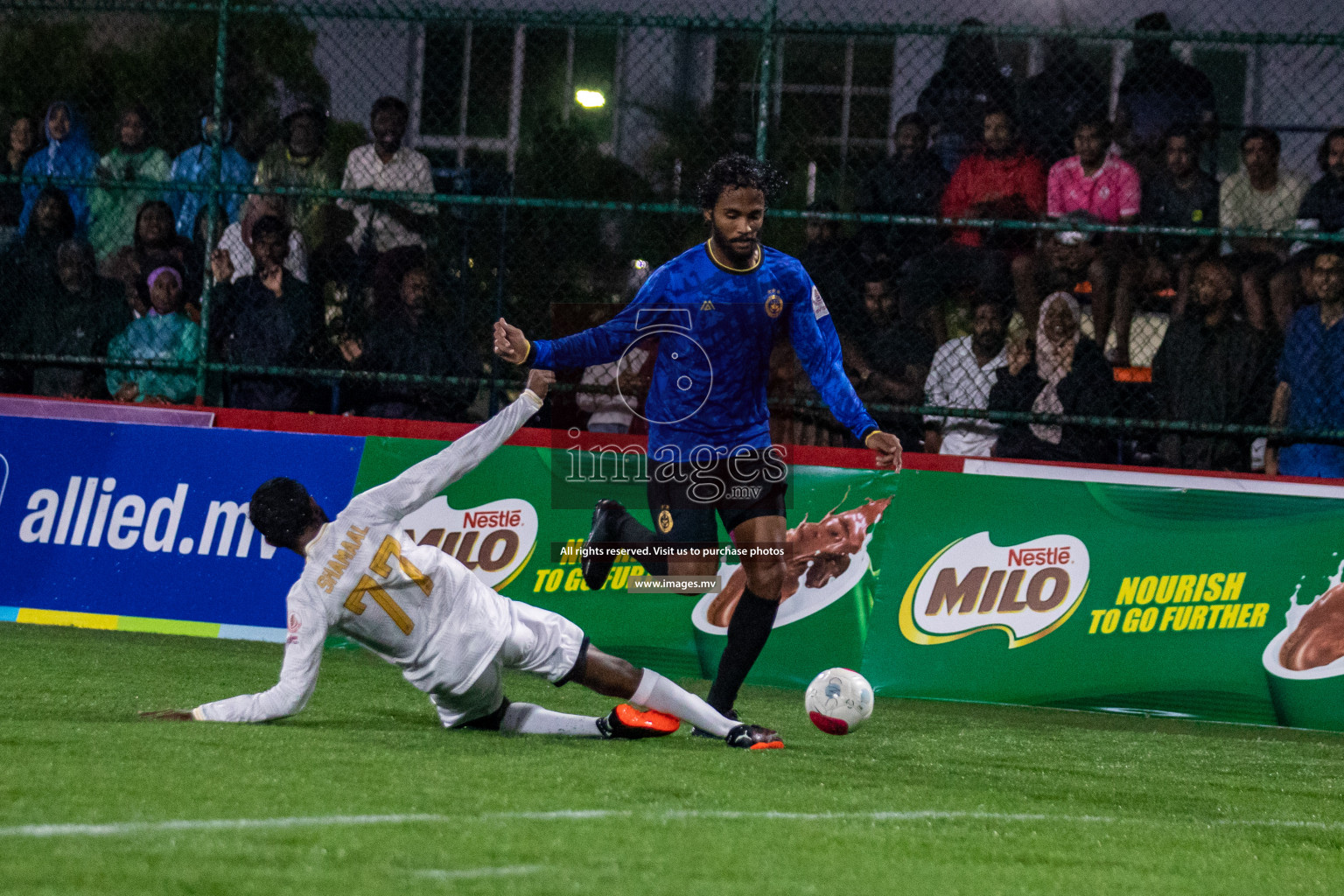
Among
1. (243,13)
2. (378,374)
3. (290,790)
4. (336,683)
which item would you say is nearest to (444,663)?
(290,790)

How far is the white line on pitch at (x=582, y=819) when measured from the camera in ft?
12.2

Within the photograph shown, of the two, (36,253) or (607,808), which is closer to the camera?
(607,808)

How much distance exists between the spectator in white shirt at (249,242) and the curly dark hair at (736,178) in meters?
3.98

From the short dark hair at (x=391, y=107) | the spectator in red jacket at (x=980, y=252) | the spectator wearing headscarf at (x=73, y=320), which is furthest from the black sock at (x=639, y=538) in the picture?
the spectator wearing headscarf at (x=73, y=320)

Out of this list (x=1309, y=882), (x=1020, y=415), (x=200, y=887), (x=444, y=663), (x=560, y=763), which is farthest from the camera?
(x=1020, y=415)

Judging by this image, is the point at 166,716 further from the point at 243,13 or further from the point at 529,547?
the point at 243,13

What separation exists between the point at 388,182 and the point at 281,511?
454cm

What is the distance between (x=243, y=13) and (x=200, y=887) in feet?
24.9

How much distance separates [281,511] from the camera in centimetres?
550

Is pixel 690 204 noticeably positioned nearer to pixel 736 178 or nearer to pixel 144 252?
pixel 736 178

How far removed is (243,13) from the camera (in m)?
9.70

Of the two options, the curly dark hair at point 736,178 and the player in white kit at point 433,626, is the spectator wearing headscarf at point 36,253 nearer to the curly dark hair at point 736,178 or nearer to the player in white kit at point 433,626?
the player in white kit at point 433,626

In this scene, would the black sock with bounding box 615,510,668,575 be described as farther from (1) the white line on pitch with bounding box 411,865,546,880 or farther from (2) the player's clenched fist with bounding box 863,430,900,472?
(1) the white line on pitch with bounding box 411,865,546,880

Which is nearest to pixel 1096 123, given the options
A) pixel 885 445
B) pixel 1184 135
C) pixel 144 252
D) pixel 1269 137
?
pixel 1184 135
